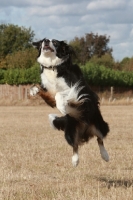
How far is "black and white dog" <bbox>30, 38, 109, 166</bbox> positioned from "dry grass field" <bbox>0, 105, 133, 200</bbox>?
0.63 metres

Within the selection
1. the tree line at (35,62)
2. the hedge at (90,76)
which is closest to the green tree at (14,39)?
the tree line at (35,62)

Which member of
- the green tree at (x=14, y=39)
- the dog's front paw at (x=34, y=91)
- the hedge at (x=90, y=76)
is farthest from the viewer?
the green tree at (x=14, y=39)

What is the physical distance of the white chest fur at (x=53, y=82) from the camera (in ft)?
26.3

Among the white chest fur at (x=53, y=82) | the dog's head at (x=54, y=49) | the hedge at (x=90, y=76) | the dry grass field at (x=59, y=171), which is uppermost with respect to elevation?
the dog's head at (x=54, y=49)

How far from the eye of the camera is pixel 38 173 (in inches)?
366

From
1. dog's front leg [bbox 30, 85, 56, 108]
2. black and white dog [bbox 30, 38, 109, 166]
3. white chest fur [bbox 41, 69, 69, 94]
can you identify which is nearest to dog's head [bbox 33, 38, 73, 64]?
black and white dog [bbox 30, 38, 109, 166]

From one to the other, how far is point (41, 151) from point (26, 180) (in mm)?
3923

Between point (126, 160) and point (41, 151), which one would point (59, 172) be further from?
point (41, 151)

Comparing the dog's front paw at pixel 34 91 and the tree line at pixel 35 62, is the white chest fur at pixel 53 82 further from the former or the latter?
the tree line at pixel 35 62

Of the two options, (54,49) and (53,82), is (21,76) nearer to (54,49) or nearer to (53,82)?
(54,49)

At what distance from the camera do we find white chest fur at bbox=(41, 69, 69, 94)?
26.3 ft

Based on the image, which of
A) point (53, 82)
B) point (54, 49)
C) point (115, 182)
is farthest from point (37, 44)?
point (115, 182)

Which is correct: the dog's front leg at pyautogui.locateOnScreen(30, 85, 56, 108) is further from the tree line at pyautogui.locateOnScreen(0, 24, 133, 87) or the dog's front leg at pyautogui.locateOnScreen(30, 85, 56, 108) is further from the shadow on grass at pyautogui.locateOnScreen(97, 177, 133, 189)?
the tree line at pyautogui.locateOnScreen(0, 24, 133, 87)

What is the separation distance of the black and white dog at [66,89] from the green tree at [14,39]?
6600 centimetres
